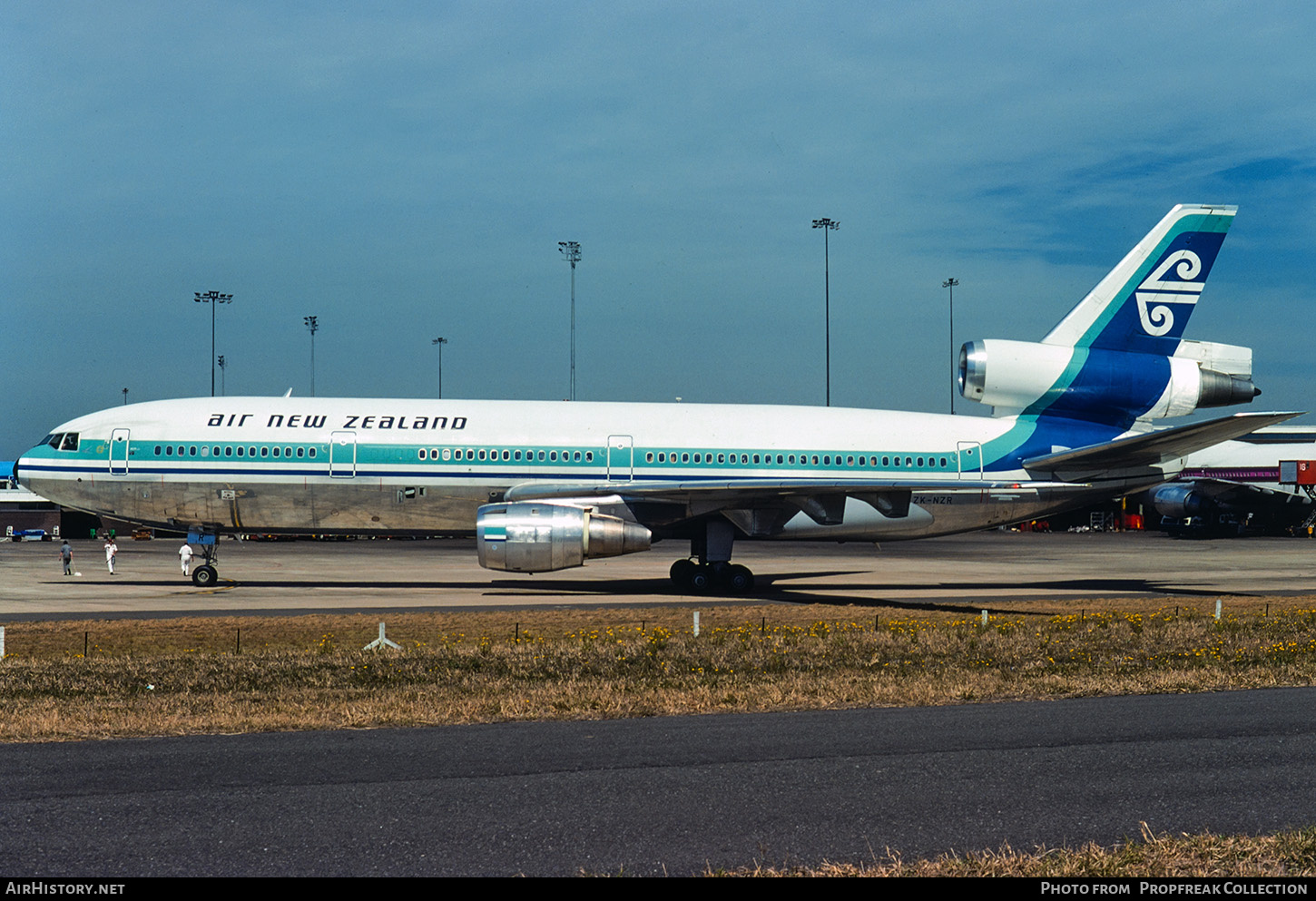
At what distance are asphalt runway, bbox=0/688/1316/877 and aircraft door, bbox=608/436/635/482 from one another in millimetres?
18106

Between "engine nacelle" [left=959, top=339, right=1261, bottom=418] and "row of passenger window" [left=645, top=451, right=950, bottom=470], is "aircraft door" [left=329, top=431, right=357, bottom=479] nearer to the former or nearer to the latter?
"row of passenger window" [left=645, top=451, right=950, bottom=470]

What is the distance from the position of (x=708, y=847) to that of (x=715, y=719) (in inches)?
207

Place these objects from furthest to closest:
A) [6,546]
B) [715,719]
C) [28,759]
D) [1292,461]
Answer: [1292,461] < [6,546] < [715,719] < [28,759]

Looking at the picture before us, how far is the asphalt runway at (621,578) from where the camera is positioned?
2986cm

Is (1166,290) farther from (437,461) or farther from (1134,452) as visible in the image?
(437,461)

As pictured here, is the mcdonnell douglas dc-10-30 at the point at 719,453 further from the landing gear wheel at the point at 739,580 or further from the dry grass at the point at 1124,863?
the dry grass at the point at 1124,863

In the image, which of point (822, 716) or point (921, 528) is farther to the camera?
point (921, 528)

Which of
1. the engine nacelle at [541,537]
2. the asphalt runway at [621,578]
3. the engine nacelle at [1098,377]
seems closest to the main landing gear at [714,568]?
the asphalt runway at [621,578]

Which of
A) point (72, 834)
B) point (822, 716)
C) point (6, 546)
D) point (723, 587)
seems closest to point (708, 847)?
point (72, 834)

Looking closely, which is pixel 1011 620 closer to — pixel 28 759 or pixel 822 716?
pixel 822 716

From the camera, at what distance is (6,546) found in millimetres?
64625

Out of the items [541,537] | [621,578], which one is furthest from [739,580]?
[621,578]

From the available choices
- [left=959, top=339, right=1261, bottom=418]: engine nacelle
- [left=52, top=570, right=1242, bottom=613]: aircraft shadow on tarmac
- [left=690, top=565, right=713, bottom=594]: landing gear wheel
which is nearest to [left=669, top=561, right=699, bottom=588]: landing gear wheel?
[left=690, top=565, right=713, bottom=594]: landing gear wheel
